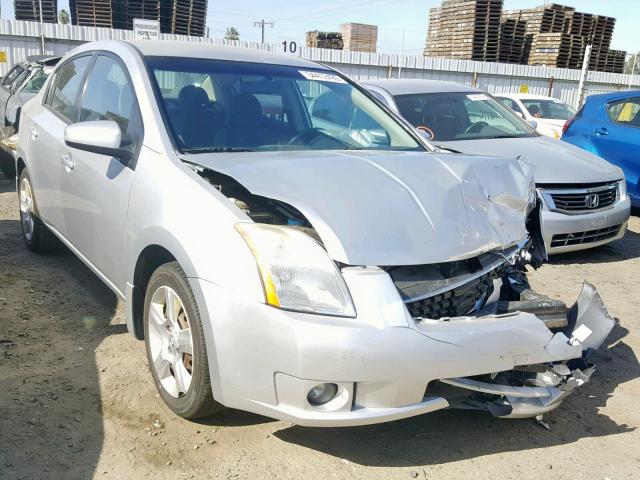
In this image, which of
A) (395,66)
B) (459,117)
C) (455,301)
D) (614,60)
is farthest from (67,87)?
(614,60)

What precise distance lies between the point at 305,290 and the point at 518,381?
1.08m

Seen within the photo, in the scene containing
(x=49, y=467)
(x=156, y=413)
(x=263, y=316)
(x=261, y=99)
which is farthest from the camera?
(x=261, y=99)

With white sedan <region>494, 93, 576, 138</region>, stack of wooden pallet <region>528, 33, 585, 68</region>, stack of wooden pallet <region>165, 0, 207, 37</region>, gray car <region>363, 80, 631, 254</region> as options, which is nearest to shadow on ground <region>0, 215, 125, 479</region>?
gray car <region>363, 80, 631, 254</region>

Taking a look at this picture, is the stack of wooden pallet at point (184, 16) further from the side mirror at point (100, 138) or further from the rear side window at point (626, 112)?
the side mirror at point (100, 138)

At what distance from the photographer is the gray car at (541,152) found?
5.58 metres

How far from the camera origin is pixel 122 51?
11.9 feet

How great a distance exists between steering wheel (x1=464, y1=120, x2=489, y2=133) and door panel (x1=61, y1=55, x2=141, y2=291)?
158 inches

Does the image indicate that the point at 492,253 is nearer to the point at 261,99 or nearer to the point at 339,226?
the point at 339,226

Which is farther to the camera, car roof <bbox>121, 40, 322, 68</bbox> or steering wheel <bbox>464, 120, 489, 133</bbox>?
steering wheel <bbox>464, 120, 489, 133</bbox>

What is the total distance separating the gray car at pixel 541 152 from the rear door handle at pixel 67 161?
2608mm

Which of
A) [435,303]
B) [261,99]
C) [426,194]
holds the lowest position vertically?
[435,303]

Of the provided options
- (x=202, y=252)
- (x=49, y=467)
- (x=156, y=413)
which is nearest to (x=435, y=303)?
(x=202, y=252)

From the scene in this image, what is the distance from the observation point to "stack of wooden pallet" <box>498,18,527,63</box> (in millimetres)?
21422

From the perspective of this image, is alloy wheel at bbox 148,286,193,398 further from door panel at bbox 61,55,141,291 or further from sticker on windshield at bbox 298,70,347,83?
sticker on windshield at bbox 298,70,347,83
